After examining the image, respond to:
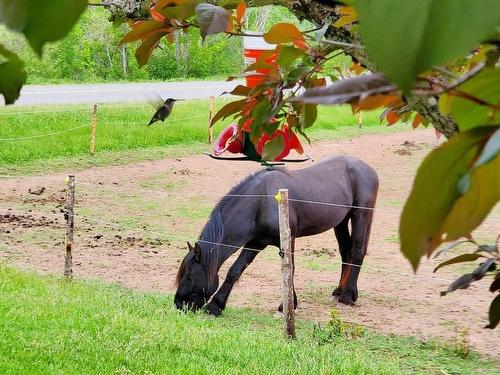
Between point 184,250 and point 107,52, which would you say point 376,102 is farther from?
point 184,250

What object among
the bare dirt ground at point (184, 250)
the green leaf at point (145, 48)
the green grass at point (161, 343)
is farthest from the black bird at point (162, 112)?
the bare dirt ground at point (184, 250)

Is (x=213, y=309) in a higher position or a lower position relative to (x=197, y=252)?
lower

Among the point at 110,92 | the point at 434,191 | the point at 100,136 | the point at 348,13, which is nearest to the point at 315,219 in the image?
the point at 348,13

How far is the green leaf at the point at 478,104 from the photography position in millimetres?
253

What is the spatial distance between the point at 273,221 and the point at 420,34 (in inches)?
199

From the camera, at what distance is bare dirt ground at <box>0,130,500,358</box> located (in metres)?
A: 5.17

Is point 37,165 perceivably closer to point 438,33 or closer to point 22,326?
point 22,326

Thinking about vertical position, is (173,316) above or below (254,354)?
below

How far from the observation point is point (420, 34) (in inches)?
6.9

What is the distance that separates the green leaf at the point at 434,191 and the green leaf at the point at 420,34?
0.07 m

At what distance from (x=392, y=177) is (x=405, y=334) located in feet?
15.5

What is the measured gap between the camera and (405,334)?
184 inches

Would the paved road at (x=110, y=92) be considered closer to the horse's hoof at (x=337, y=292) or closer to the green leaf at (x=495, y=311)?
the horse's hoof at (x=337, y=292)

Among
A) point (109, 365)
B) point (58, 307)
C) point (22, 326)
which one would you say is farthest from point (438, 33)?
point (58, 307)
